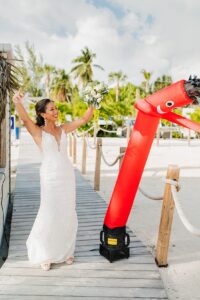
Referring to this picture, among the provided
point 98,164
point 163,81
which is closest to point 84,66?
point 163,81

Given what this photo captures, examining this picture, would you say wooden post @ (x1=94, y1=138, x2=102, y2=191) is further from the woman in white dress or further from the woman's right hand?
the woman's right hand

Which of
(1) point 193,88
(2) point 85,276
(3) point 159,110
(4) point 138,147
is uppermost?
(1) point 193,88

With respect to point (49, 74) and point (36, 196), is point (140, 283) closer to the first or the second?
point (36, 196)

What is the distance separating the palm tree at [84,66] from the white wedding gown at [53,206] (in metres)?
39.7

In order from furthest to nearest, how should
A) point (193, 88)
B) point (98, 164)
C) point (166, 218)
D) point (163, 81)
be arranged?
point (163, 81) → point (98, 164) → point (166, 218) → point (193, 88)

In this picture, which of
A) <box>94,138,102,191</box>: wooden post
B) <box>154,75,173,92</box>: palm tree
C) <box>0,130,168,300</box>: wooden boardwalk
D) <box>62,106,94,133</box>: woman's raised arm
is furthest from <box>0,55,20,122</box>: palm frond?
<box>154,75,173,92</box>: palm tree

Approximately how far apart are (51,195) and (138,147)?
0.92 m

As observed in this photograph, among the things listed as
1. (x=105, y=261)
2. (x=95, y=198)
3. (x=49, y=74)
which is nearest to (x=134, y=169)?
(x=105, y=261)

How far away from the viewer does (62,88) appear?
44.2 metres

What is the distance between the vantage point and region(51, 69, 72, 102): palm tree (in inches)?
1732

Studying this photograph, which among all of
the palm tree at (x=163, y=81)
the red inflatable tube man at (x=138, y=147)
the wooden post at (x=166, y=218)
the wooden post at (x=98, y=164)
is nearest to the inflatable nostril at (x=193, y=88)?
the red inflatable tube man at (x=138, y=147)

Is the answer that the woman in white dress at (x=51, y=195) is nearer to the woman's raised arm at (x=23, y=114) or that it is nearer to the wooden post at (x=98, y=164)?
Result: the woman's raised arm at (x=23, y=114)

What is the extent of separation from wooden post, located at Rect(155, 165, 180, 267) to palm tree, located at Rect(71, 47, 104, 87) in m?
39.6

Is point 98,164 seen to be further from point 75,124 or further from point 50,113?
point 50,113
